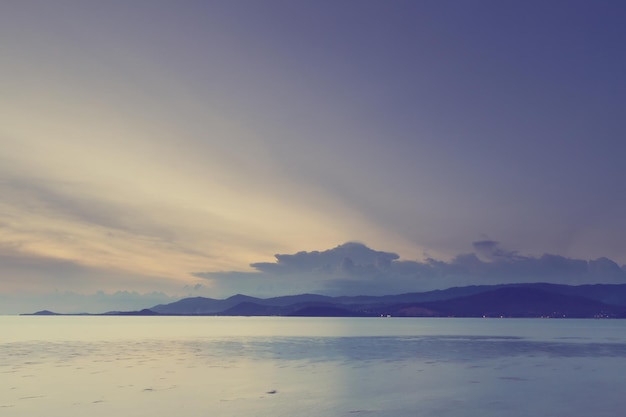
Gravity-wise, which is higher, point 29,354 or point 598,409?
point 29,354

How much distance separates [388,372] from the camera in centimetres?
5362

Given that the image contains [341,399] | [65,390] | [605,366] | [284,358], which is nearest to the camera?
[341,399]

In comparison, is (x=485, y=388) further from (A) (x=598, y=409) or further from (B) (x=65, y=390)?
(B) (x=65, y=390)

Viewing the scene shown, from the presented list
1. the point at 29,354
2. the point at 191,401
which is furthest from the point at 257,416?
the point at 29,354

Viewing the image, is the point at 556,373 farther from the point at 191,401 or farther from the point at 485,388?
the point at 191,401

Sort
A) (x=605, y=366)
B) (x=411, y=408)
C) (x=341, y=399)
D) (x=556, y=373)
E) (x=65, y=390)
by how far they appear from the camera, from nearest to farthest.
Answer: (x=411, y=408) → (x=341, y=399) → (x=65, y=390) → (x=556, y=373) → (x=605, y=366)

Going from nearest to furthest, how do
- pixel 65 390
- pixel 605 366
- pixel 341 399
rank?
pixel 341 399, pixel 65 390, pixel 605 366

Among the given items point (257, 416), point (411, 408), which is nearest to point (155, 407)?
point (257, 416)

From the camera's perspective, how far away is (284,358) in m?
69.2

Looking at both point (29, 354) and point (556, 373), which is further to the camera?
point (29, 354)

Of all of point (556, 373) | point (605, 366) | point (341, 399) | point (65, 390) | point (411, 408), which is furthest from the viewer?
point (605, 366)

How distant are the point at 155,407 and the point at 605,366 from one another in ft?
156

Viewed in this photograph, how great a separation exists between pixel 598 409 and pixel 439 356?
36700mm

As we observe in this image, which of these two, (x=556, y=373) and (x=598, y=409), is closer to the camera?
(x=598, y=409)
